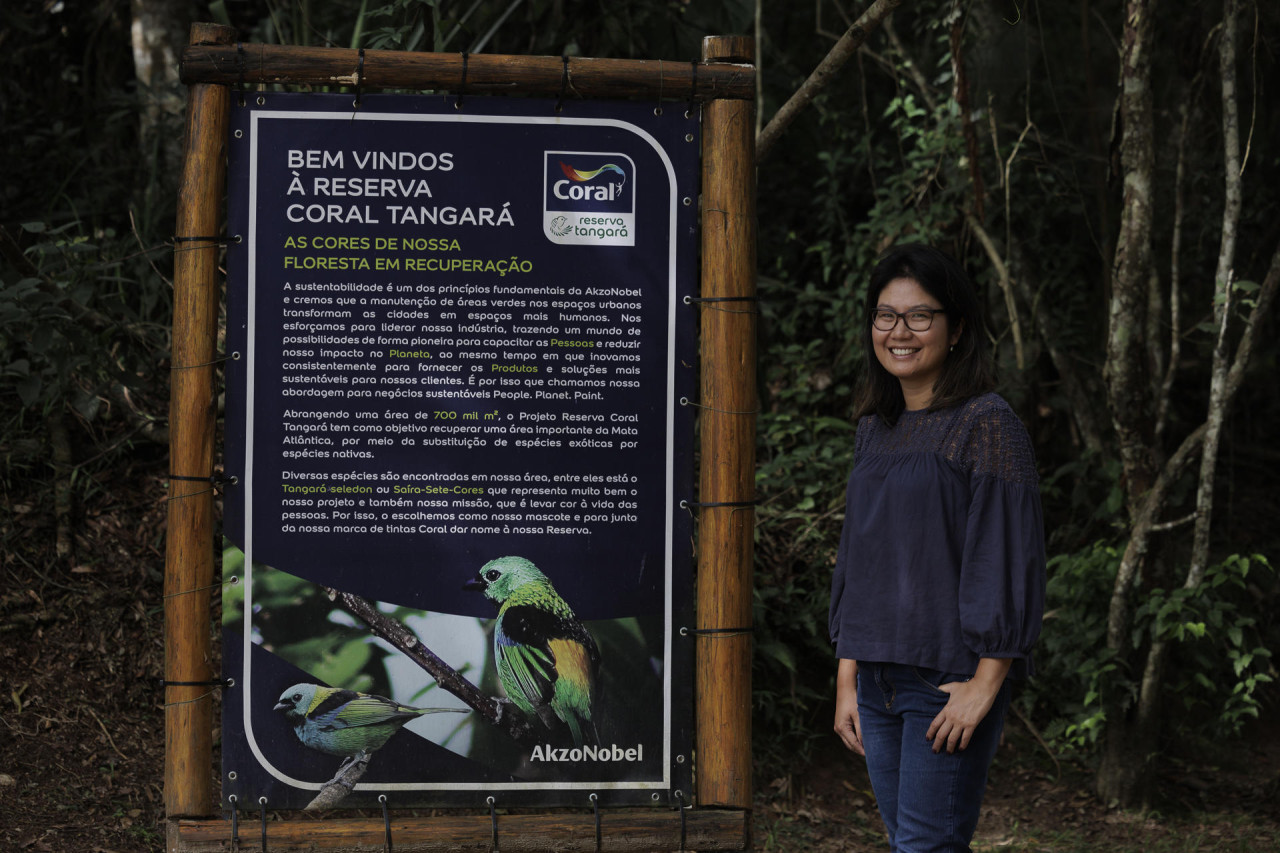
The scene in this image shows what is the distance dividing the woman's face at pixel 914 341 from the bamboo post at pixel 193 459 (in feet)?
5.28

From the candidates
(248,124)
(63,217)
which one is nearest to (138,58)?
(63,217)

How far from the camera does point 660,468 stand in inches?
112

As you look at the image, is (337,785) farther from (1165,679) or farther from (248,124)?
(1165,679)

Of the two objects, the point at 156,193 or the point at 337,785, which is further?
the point at 156,193

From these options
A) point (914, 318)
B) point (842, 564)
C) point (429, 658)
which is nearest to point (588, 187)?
point (914, 318)

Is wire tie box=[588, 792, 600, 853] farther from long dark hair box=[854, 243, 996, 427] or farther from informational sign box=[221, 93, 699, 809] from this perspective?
long dark hair box=[854, 243, 996, 427]

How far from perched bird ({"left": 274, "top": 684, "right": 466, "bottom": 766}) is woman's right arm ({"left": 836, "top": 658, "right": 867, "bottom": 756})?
3.46ft

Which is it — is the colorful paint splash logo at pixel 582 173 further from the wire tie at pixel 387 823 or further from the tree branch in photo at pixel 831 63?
the wire tie at pixel 387 823

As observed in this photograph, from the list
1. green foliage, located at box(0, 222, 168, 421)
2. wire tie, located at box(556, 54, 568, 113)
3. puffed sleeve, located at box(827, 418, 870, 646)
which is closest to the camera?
puffed sleeve, located at box(827, 418, 870, 646)

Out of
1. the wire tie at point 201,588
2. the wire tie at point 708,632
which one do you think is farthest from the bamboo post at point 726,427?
the wire tie at point 201,588

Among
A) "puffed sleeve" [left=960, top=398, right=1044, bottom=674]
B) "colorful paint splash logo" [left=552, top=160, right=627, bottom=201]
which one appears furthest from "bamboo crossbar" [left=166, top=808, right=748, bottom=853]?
"colorful paint splash logo" [left=552, top=160, right=627, bottom=201]

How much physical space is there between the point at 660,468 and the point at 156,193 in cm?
442

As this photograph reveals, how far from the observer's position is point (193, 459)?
2.79 meters

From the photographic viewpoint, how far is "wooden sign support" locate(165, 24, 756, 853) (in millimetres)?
2754
